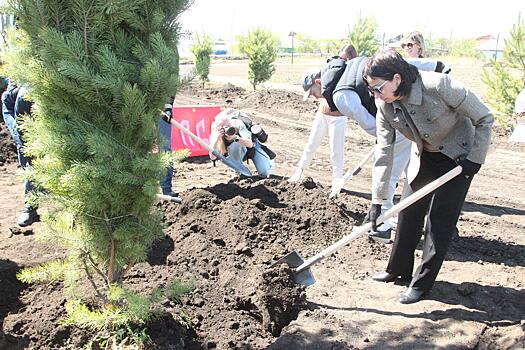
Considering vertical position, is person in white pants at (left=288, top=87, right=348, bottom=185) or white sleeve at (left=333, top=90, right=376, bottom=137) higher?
white sleeve at (left=333, top=90, right=376, bottom=137)

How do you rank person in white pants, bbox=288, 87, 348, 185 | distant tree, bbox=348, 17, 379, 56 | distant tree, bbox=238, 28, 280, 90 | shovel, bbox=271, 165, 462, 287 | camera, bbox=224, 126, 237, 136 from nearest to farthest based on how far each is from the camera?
shovel, bbox=271, 165, 462, 287
person in white pants, bbox=288, 87, 348, 185
camera, bbox=224, 126, 237, 136
distant tree, bbox=238, 28, 280, 90
distant tree, bbox=348, 17, 379, 56

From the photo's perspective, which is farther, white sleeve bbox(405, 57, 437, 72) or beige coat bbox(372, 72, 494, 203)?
white sleeve bbox(405, 57, 437, 72)

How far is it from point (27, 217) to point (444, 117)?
4308mm

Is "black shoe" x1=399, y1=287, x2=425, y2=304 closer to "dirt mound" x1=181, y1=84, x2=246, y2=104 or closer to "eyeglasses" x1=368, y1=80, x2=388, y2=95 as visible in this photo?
"eyeglasses" x1=368, y1=80, x2=388, y2=95

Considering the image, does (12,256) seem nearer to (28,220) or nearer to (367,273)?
(28,220)

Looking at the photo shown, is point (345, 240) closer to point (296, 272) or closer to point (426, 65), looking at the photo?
point (296, 272)

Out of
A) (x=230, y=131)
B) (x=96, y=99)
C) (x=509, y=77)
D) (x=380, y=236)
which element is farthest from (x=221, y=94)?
(x=96, y=99)

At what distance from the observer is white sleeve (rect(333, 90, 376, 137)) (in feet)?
17.2

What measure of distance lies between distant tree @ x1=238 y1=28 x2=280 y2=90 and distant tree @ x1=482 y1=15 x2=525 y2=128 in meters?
8.85

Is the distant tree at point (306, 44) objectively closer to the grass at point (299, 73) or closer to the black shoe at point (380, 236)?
the grass at point (299, 73)

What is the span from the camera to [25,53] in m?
2.69

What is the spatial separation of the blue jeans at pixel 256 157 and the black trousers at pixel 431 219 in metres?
2.99

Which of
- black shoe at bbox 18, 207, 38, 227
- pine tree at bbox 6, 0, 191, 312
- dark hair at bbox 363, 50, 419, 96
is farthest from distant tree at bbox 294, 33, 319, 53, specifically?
pine tree at bbox 6, 0, 191, 312

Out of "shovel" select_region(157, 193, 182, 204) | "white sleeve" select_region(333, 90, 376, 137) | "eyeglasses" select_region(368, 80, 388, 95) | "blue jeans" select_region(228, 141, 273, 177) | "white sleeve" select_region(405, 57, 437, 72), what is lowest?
"shovel" select_region(157, 193, 182, 204)
